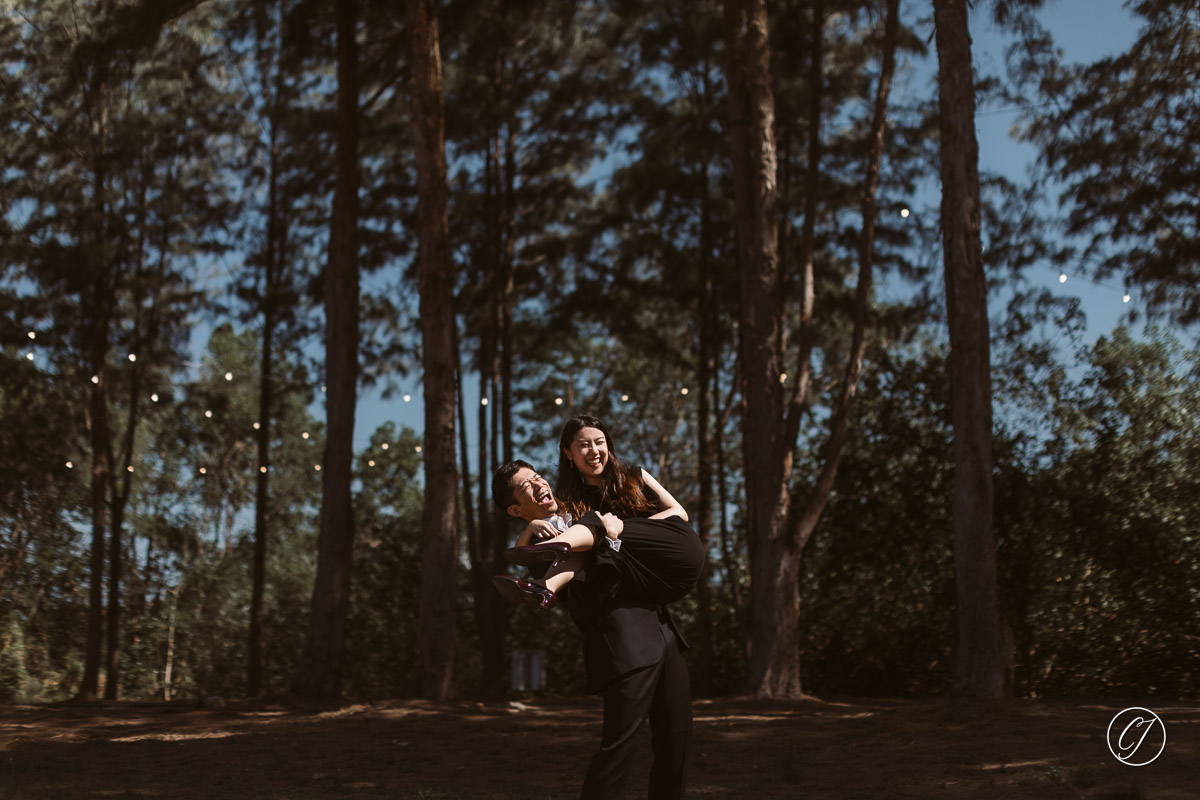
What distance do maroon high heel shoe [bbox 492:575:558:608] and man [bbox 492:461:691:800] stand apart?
0.60 ft

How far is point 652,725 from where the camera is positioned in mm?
3074

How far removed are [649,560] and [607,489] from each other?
27 centimetres

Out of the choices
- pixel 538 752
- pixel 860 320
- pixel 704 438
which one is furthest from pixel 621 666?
pixel 704 438

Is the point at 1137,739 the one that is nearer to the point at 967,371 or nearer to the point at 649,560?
the point at 967,371

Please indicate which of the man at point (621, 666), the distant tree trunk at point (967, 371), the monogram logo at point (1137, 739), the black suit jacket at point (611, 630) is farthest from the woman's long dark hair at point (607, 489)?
the distant tree trunk at point (967, 371)

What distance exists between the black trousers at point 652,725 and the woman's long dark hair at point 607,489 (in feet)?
1.19

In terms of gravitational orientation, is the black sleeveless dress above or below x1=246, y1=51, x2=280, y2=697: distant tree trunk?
below

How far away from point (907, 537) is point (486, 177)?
886 centimetres

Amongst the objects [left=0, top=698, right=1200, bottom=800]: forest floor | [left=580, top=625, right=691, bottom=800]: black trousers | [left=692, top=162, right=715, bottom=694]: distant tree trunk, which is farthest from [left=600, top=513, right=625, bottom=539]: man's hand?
[left=692, top=162, right=715, bottom=694]: distant tree trunk

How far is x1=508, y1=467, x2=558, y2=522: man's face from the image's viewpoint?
305 cm

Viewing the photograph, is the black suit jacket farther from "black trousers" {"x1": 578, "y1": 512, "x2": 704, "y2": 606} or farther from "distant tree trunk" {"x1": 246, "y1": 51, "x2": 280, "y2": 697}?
A: "distant tree trunk" {"x1": 246, "y1": 51, "x2": 280, "y2": 697}

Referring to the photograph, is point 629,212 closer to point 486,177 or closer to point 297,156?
point 486,177

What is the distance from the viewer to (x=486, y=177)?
17.9 metres

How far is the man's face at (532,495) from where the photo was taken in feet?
10.0
